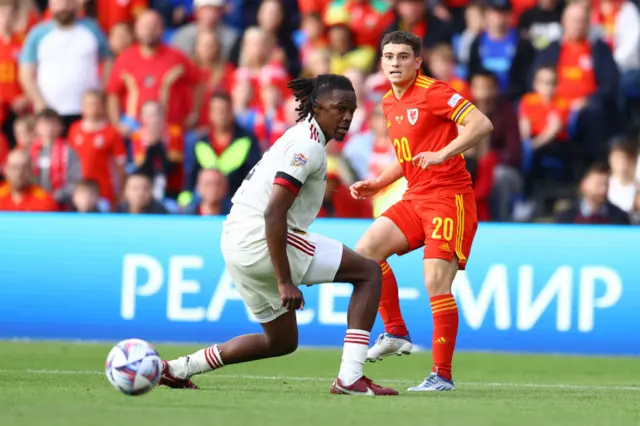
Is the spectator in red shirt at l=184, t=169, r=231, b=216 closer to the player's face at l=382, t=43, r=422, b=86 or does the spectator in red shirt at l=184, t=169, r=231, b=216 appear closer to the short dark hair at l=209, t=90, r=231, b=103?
Result: the short dark hair at l=209, t=90, r=231, b=103

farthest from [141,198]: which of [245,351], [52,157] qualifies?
[245,351]

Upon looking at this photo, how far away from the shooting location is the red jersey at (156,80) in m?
15.6

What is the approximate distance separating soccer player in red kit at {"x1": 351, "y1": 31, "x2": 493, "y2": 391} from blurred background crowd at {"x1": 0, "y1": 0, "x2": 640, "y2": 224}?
15.4 ft

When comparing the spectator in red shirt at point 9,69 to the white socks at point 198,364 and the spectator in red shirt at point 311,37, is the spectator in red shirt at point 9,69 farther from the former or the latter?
the white socks at point 198,364

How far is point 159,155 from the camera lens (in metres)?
14.7

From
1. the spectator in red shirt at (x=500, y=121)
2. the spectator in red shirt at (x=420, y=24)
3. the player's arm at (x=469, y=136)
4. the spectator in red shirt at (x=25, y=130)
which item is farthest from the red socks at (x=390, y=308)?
the spectator in red shirt at (x=420, y=24)

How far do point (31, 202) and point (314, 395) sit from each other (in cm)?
656

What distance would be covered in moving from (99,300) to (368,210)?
9.84ft

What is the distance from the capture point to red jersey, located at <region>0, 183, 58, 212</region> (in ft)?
44.7

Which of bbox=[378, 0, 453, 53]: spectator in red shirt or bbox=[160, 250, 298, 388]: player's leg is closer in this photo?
bbox=[160, 250, 298, 388]: player's leg

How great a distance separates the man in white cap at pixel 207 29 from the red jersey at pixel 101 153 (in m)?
1.94

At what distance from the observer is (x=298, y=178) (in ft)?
24.0

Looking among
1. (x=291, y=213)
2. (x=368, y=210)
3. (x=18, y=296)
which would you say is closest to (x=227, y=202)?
(x=368, y=210)

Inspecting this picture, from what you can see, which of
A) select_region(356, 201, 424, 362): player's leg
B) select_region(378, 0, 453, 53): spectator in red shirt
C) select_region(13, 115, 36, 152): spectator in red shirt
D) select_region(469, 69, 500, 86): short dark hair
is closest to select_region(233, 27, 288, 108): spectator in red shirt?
select_region(378, 0, 453, 53): spectator in red shirt
